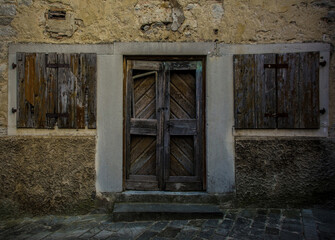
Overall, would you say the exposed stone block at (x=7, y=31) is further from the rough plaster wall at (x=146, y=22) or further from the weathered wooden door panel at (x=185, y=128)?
the weathered wooden door panel at (x=185, y=128)

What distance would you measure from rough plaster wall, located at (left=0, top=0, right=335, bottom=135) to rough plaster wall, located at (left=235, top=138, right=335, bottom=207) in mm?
1520

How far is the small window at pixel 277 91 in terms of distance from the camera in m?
3.67

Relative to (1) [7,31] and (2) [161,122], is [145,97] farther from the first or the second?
(1) [7,31]

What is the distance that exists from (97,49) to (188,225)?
2.74 metres

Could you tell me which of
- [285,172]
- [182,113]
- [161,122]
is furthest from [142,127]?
[285,172]

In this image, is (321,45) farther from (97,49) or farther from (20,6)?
(20,6)

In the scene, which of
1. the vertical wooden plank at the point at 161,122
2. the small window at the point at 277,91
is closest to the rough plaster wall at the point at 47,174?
the vertical wooden plank at the point at 161,122

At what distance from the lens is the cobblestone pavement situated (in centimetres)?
299

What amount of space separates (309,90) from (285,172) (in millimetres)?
1210

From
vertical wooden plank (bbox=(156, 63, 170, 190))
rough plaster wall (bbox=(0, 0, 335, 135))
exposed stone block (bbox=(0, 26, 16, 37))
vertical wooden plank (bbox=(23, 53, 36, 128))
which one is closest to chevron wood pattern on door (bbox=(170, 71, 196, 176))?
vertical wooden plank (bbox=(156, 63, 170, 190))

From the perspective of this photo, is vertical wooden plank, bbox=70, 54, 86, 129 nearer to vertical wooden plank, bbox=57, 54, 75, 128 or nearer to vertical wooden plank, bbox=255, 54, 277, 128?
vertical wooden plank, bbox=57, 54, 75, 128

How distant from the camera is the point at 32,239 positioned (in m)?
2.98

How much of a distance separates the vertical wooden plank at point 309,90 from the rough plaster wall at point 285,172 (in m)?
0.29

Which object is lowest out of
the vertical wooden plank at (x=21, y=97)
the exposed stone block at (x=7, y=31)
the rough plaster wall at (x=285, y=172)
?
the rough plaster wall at (x=285, y=172)
